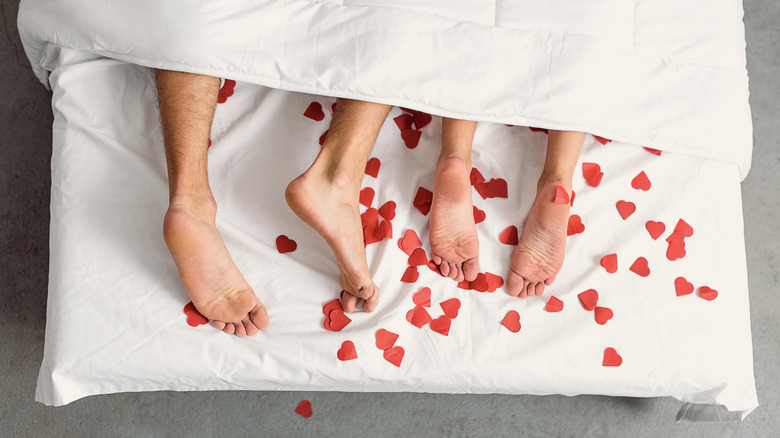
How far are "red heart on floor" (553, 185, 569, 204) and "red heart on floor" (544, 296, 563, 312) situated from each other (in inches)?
8.4

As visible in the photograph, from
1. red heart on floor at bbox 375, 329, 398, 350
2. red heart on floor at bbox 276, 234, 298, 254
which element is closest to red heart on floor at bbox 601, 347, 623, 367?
red heart on floor at bbox 375, 329, 398, 350

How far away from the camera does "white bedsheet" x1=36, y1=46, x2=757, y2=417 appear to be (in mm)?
1254

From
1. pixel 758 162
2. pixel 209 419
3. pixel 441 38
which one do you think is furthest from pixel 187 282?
pixel 758 162

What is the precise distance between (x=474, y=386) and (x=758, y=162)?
1256 millimetres

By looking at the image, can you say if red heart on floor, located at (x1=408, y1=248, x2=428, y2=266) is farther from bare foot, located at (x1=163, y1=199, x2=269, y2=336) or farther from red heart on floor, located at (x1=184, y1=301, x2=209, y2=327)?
red heart on floor, located at (x1=184, y1=301, x2=209, y2=327)

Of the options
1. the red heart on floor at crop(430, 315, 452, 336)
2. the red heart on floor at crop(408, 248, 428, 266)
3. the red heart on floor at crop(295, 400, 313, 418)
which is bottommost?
the red heart on floor at crop(295, 400, 313, 418)

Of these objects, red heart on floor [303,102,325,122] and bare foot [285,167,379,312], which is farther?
red heart on floor [303,102,325,122]

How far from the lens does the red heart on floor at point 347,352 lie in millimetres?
1258

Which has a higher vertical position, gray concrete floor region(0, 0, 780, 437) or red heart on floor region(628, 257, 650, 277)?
red heart on floor region(628, 257, 650, 277)

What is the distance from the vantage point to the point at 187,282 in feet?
3.92

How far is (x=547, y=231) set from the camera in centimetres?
130

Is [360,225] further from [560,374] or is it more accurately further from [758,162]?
[758,162]

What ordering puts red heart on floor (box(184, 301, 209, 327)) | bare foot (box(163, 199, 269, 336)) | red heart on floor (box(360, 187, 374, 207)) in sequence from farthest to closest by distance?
red heart on floor (box(360, 187, 374, 207)), red heart on floor (box(184, 301, 209, 327)), bare foot (box(163, 199, 269, 336))

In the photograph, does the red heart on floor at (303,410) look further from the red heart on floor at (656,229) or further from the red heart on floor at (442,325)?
the red heart on floor at (656,229)
